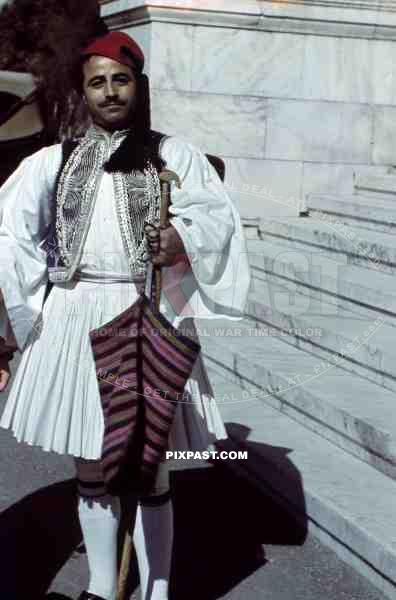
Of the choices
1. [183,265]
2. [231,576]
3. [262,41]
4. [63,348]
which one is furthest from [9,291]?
[262,41]

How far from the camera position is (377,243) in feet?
26.6

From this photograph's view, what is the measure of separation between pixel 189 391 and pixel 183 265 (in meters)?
0.47

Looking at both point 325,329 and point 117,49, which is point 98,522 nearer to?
point 117,49

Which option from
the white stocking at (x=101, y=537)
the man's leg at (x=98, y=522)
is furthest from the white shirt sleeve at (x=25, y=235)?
the white stocking at (x=101, y=537)

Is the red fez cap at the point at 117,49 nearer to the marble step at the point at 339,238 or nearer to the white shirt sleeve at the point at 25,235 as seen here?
the white shirt sleeve at the point at 25,235

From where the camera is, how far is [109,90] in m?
3.79

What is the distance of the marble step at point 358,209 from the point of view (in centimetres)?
870

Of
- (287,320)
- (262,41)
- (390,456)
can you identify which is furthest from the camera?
(262,41)

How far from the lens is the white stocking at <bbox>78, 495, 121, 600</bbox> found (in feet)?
13.5

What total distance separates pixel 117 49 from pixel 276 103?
6481 mm

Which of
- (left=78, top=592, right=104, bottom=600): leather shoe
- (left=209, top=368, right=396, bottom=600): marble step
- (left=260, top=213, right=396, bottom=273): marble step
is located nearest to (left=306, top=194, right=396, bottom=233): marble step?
(left=260, top=213, right=396, bottom=273): marble step

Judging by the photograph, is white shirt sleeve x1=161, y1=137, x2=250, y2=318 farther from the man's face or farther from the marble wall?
the marble wall

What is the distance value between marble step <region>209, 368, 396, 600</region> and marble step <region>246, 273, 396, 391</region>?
2.08ft

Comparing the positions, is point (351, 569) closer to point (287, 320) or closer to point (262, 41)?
point (287, 320)
